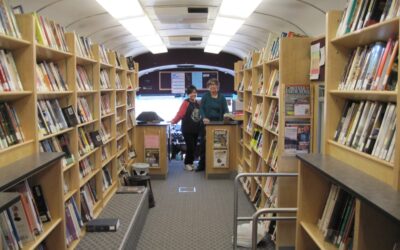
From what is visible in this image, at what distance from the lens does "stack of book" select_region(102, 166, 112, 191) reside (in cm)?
495

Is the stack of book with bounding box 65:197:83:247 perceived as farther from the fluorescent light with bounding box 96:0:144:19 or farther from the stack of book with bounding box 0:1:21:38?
the fluorescent light with bounding box 96:0:144:19

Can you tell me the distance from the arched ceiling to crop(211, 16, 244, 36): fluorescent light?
0.16m

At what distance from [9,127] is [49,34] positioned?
Answer: 3.30ft

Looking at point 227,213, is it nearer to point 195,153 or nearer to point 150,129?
point 150,129

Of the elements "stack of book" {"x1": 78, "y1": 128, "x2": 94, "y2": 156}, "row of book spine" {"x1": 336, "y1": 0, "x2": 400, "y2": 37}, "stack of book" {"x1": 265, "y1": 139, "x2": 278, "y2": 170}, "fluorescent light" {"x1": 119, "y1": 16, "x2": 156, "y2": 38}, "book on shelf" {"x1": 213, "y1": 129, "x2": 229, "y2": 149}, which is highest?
"fluorescent light" {"x1": 119, "y1": 16, "x2": 156, "y2": 38}

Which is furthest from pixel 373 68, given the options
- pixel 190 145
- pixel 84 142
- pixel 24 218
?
pixel 190 145

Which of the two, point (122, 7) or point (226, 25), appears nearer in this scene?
point (122, 7)

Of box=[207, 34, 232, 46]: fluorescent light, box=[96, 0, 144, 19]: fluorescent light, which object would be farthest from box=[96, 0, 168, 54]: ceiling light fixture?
box=[207, 34, 232, 46]: fluorescent light

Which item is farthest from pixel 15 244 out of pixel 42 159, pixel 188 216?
pixel 188 216

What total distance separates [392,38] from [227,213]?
3.58 metres

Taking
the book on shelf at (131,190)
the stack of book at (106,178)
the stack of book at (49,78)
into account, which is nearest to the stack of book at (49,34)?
the stack of book at (49,78)

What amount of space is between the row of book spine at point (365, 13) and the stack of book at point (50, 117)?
92.0 inches

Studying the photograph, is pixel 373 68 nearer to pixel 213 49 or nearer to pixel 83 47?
pixel 83 47

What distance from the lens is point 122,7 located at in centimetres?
441
